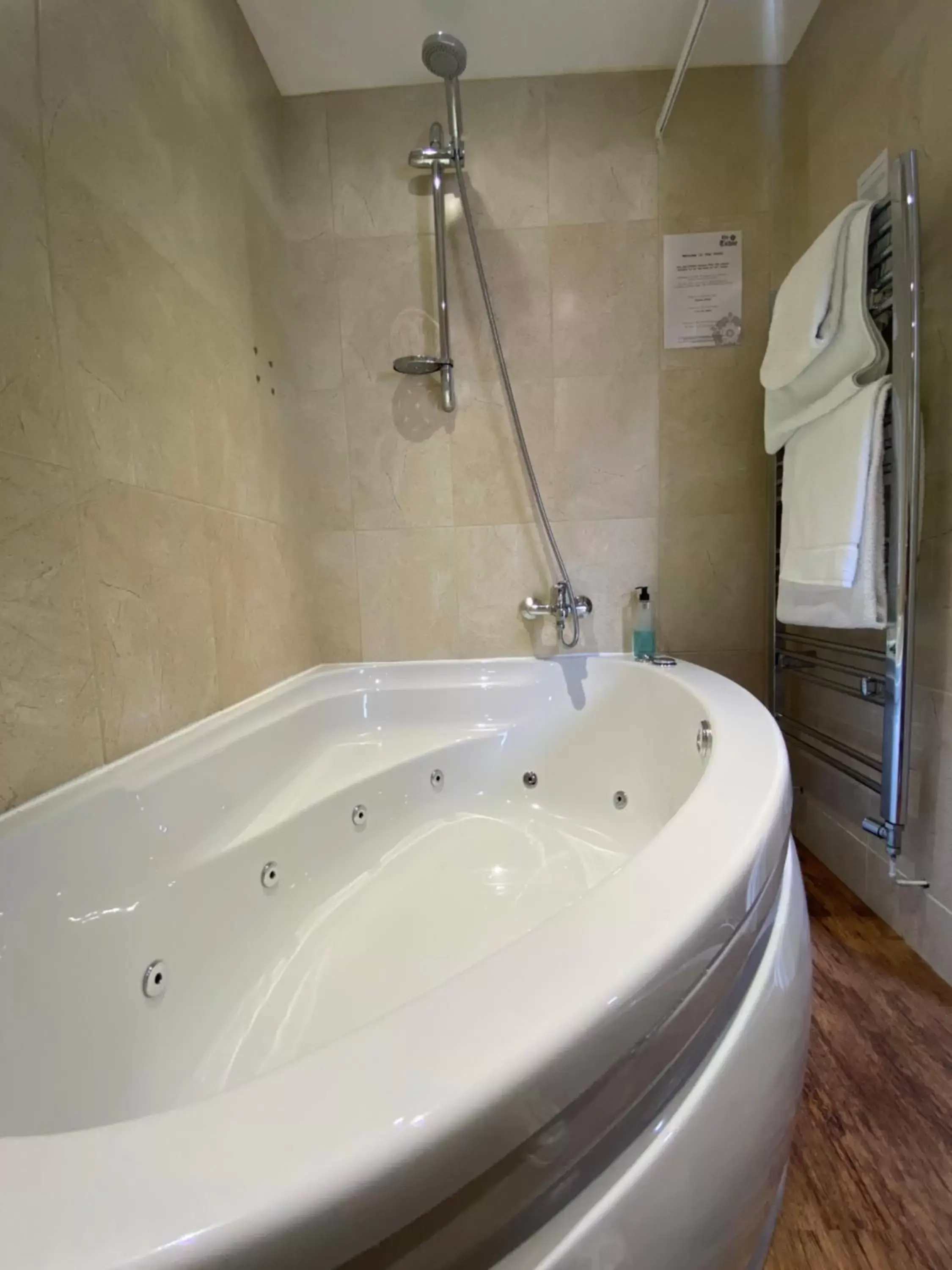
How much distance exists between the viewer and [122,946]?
1.89ft

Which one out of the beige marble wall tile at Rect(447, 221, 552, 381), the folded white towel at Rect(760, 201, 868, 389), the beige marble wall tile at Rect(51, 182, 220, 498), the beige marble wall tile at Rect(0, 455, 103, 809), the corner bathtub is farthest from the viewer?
the beige marble wall tile at Rect(447, 221, 552, 381)

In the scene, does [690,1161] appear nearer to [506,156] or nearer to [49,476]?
[49,476]

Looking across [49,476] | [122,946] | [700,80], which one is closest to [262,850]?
[122,946]

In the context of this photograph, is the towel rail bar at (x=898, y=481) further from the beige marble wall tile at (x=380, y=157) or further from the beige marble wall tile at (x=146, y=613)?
the beige marble wall tile at (x=146, y=613)

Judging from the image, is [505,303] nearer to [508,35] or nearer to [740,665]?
[508,35]

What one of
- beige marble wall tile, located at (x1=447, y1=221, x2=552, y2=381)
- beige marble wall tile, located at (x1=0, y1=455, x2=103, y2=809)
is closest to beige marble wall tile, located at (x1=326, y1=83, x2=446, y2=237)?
beige marble wall tile, located at (x1=447, y1=221, x2=552, y2=381)

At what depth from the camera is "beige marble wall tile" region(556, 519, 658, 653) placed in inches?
57.3

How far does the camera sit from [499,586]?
147cm

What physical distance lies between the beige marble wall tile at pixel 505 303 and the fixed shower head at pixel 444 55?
10.9 inches

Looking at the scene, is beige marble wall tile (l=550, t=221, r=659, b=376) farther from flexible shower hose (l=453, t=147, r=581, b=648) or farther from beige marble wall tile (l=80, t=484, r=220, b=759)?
beige marble wall tile (l=80, t=484, r=220, b=759)

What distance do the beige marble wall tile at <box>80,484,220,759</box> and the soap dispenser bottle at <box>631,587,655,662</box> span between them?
1015 millimetres

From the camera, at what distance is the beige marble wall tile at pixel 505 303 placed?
4.55ft

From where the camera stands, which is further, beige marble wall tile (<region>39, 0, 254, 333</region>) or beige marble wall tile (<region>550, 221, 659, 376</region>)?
beige marble wall tile (<region>550, 221, 659, 376</region>)

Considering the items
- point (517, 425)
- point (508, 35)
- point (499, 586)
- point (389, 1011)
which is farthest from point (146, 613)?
point (508, 35)
